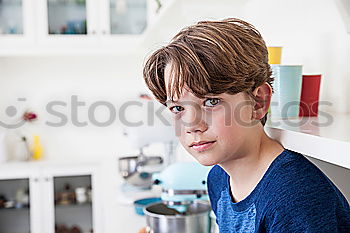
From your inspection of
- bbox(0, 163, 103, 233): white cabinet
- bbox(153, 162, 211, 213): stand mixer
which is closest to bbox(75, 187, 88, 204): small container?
bbox(0, 163, 103, 233): white cabinet

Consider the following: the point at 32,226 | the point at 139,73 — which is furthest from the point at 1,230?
the point at 139,73

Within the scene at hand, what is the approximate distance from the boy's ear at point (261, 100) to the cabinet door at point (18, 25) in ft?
8.99

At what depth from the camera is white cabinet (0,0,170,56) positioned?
3.36 m

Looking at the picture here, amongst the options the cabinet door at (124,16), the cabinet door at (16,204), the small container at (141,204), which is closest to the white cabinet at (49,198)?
the cabinet door at (16,204)

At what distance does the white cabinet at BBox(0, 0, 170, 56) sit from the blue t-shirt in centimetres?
258

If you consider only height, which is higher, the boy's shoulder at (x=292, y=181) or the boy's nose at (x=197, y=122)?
the boy's nose at (x=197, y=122)

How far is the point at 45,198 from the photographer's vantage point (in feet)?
11.3

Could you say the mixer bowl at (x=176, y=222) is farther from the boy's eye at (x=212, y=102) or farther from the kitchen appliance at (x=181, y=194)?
the boy's eye at (x=212, y=102)

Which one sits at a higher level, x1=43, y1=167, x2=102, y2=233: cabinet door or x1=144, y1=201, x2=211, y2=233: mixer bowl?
x1=144, y1=201, x2=211, y2=233: mixer bowl

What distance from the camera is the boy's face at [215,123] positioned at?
0.85 metres

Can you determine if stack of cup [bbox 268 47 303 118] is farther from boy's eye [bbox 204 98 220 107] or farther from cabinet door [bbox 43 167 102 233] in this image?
cabinet door [bbox 43 167 102 233]

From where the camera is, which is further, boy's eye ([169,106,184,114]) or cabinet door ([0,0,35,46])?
cabinet door ([0,0,35,46])

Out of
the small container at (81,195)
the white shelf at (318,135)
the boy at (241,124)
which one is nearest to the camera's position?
the white shelf at (318,135)

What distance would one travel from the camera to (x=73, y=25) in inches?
135
